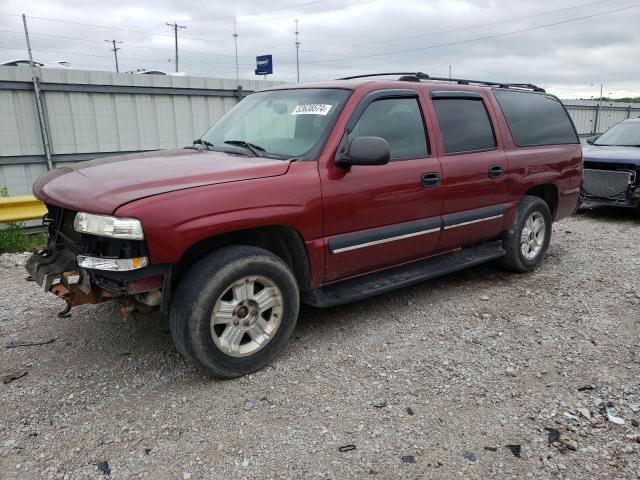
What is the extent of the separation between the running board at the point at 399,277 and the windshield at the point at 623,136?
222 inches

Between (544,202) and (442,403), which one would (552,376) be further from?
(544,202)

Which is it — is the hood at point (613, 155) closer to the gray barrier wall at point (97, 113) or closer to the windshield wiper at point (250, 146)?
the gray barrier wall at point (97, 113)

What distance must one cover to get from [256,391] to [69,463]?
1.07 m

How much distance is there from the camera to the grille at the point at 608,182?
27.0ft

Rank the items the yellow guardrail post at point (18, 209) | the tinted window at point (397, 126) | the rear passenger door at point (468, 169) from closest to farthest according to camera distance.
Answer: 1. the tinted window at point (397, 126)
2. the rear passenger door at point (468, 169)
3. the yellow guardrail post at point (18, 209)

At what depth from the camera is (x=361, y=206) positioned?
3748mm

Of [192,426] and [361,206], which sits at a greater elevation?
[361,206]

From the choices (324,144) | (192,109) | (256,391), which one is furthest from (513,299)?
(192,109)

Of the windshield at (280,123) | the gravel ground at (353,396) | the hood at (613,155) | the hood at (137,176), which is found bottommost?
the gravel ground at (353,396)

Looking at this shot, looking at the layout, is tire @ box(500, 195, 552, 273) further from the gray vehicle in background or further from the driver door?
the gray vehicle in background

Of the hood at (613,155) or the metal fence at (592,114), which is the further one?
the metal fence at (592,114)

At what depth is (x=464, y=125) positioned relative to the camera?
4621 millimetres

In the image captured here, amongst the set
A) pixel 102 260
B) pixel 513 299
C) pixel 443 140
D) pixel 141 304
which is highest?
pixel 443 140

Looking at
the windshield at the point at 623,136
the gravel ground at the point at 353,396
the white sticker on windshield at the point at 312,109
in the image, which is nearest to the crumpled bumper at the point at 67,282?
the gravel ground at the point at 353,396
